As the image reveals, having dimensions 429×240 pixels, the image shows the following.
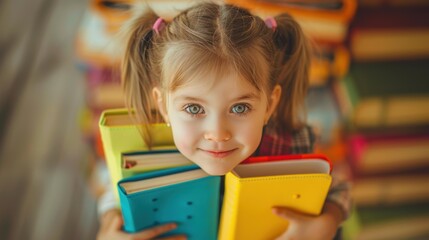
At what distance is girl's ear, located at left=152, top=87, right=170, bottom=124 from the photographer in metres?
0.63

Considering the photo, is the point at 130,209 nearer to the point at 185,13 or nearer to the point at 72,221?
the point at 185,13

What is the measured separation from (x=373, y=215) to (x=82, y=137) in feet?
2.82

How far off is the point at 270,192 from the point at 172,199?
0.40 feet

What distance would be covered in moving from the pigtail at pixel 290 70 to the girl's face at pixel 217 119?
0.08 m

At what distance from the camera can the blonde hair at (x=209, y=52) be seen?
0.56 meters

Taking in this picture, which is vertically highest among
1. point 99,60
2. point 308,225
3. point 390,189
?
point 99,60

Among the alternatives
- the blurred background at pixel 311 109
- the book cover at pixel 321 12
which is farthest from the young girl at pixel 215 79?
the book cover at pixel 321 12

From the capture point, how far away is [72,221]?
1354 millimetres

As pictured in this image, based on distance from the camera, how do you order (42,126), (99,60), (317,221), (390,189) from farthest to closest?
1. (42,126)
2. (390,189)
3. (99,60)
4. (317,221)

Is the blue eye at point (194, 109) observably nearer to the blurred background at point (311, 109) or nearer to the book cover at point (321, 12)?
the blurred background at point (311, 109)

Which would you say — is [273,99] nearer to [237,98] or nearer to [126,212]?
[237,98]

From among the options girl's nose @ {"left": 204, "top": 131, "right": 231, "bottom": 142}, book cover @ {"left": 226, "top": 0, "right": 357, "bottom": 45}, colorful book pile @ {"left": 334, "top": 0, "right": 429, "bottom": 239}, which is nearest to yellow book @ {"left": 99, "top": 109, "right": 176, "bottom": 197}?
girl's nose @ {"left": 204, "top": 131, "right": 231, "bottom": 142}

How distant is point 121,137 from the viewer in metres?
0.65

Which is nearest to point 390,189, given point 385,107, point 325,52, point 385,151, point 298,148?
point 385,151
